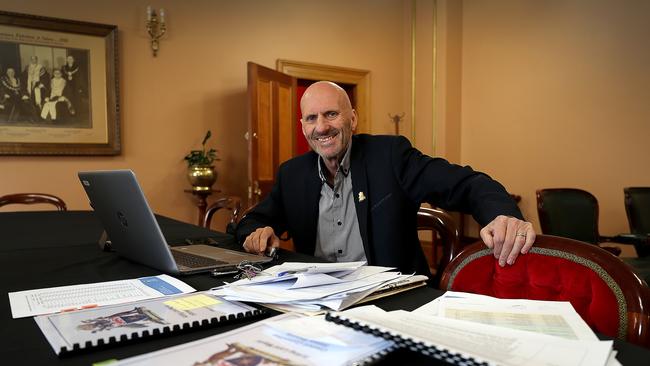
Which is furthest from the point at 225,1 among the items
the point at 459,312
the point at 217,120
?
the point at 459,312

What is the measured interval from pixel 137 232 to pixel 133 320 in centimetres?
49

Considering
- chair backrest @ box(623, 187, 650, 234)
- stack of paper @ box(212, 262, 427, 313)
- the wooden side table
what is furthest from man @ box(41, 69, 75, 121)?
chair backrest @ box(623, 187, 650, 234)

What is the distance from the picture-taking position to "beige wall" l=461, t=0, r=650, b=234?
421 cm

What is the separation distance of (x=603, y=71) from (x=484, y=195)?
3.66 meters

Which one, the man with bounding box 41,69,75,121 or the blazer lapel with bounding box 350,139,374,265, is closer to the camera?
the blazer lapel with bounding box 350,139,374,265

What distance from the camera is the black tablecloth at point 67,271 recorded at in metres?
0.67

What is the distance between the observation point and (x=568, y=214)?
3781 millimetres

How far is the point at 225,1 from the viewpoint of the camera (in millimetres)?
4746

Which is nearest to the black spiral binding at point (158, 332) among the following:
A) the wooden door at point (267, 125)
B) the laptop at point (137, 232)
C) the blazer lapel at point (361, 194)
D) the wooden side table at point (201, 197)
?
the laptop at point (137, 232)

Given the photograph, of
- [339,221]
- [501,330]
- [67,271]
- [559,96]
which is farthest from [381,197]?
[559,96]

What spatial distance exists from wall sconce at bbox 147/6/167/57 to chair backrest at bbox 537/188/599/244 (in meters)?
3.37

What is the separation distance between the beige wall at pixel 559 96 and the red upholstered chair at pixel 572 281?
12.4 ft

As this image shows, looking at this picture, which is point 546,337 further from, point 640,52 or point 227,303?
point 640,52

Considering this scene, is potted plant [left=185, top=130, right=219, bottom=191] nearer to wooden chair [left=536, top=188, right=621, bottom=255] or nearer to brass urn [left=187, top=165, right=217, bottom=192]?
brass urn [left=187, top=165, right=217, bottom=192]
